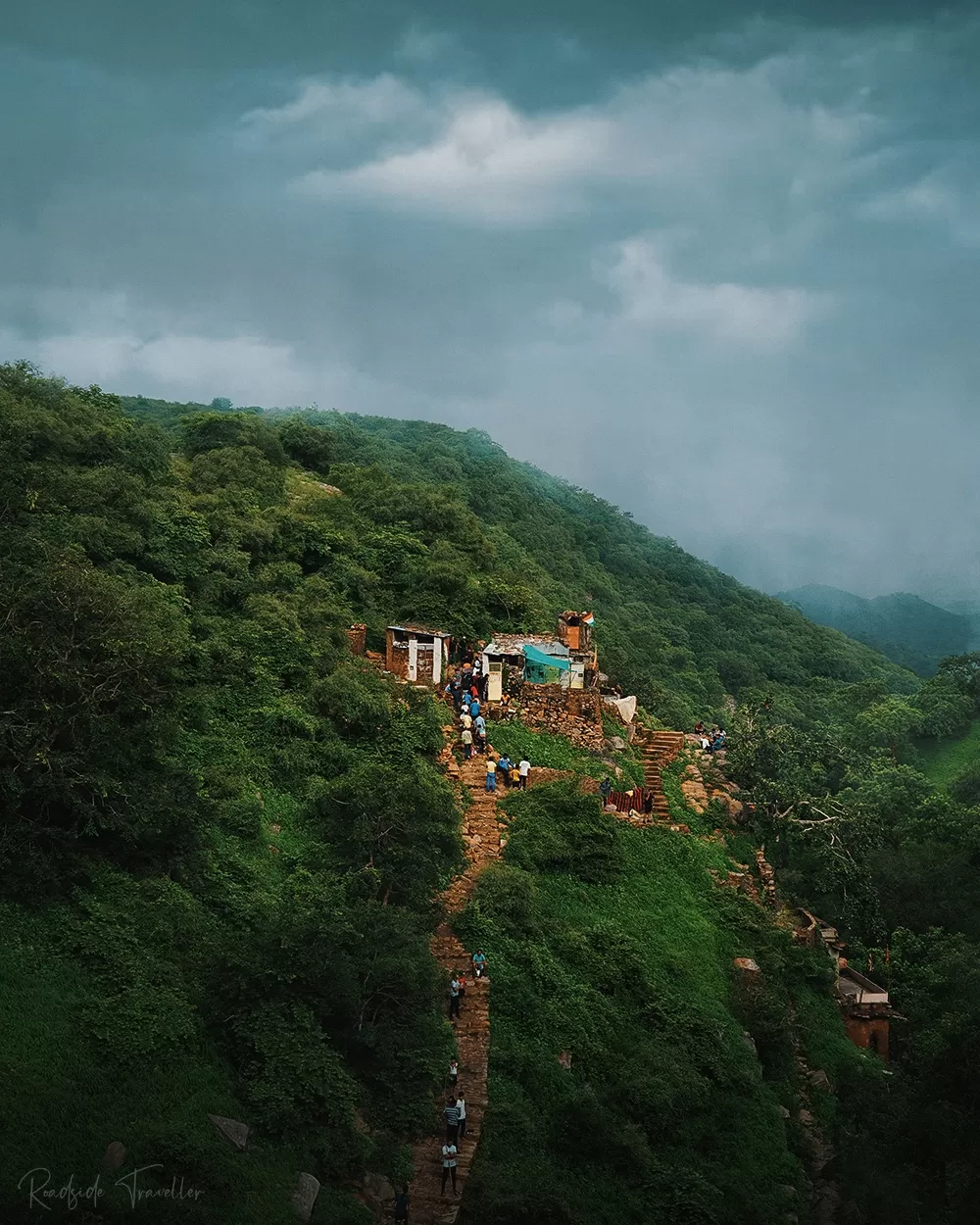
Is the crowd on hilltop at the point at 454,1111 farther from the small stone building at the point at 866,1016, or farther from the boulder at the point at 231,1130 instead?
the small stone building at the point at 866,1016

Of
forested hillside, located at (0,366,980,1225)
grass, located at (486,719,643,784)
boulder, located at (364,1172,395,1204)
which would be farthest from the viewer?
grass, located at (486,719,643,784)

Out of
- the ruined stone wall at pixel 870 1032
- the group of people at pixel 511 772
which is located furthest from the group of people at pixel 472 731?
the ruined stone wall at pixel 870 1032

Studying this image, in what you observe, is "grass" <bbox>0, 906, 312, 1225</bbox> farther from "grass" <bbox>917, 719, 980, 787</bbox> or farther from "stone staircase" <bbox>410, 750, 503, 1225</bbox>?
"grass" <bbox>917, 719, 980, 787</bbox>

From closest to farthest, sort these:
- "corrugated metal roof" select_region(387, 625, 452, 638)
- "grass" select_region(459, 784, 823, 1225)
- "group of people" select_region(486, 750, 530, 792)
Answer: "grass" select_region(459, 784, 823, 1225) → "group of people" select_region(486, 750, 530, 792) → "corrugated metal roof" select_region(387, 625, 452, 638)

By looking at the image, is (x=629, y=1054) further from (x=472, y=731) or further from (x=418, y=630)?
(x=418, y=630)

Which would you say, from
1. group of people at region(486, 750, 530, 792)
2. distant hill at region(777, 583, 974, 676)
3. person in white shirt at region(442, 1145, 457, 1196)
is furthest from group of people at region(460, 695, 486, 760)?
distant hill at region(777, 583, 974, 676)

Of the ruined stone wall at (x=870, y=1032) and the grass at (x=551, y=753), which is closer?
the ruined stone wall at (x=870, y=1032)

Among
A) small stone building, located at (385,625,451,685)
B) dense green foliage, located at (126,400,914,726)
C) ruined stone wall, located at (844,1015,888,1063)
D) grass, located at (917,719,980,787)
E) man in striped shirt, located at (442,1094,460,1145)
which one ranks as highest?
dense green foliage, located at (126,400,914,726)
